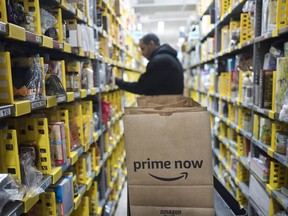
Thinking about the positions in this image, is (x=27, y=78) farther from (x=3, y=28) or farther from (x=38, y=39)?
(x=3, y=28)

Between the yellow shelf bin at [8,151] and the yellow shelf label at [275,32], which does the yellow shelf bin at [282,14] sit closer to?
the yellow shelf label at [275,32]

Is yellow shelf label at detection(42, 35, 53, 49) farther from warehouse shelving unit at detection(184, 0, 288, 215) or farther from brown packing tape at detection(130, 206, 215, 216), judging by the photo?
warehouse shelving unit at detection(184, 0, 288, 215)

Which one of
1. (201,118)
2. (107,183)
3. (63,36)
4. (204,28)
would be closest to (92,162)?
(107,183)

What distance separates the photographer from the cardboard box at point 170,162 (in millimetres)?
1137

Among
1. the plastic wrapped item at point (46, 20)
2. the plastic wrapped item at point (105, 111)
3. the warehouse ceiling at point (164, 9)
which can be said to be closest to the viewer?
the plastic wrapped item at point (46, 20)

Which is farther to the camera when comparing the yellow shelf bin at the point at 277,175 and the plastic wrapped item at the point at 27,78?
the yellow shelf bin at the point at 277,175

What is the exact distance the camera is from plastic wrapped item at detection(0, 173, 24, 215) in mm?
1054

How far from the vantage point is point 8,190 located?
1.09 m

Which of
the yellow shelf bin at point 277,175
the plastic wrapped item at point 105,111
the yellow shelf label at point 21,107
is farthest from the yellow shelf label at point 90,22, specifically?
the yellow shelf bin at point 277,175

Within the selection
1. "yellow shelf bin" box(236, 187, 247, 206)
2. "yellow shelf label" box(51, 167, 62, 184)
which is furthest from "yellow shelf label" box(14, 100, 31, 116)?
"yellow shelf bin" box(236, 187, 247, 206)

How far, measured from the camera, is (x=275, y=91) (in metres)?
1.89

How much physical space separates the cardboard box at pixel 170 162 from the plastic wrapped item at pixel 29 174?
0.49 meters

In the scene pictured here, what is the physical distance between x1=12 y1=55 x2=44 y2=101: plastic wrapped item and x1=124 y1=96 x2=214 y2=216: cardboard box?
53 centimetres

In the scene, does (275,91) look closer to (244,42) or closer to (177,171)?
(244,42)
